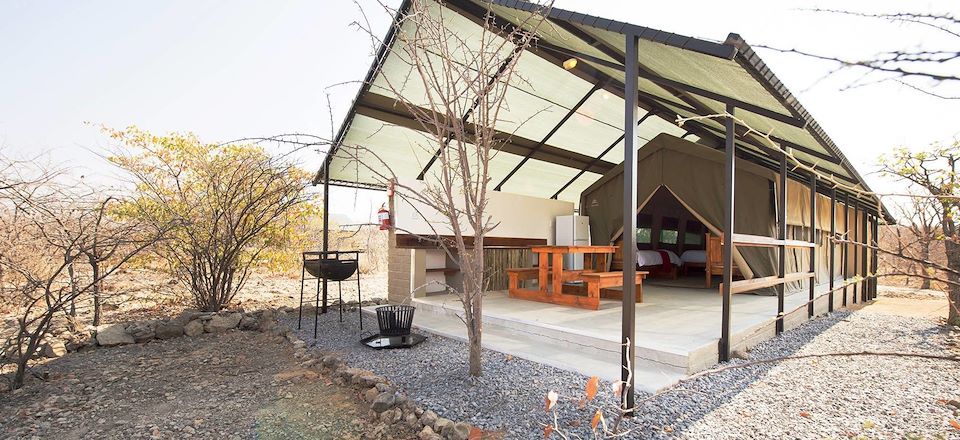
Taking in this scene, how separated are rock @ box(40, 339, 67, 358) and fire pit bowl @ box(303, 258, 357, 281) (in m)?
2.21

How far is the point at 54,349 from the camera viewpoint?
411 centimetres

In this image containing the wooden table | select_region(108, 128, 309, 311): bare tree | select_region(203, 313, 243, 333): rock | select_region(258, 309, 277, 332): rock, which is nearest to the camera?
select_region(203, 313, 243, 333): rock

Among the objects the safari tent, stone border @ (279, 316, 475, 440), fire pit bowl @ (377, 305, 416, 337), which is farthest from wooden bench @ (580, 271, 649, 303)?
stone border @ (279, 316, 475, 440)

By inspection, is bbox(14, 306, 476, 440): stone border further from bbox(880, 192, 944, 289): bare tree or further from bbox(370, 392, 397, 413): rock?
bbox(880, 192, 944, 289): bare tree

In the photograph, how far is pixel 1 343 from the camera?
164 inches

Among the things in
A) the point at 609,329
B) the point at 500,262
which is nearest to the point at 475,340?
the point at 609,329

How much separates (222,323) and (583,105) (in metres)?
5.23

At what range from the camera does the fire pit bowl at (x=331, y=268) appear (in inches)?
190

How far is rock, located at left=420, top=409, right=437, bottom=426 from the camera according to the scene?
2.48 meters

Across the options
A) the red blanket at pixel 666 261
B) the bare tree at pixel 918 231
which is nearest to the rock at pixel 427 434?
the bare tree at pixel 918 231

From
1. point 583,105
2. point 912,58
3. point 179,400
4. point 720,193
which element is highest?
point 583,105

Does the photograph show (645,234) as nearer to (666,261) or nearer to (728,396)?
(666,261)

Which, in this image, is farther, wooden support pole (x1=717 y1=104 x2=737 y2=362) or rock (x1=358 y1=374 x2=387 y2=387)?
wooden support pole (x1=717 y1=104 x2=737 y2=362)

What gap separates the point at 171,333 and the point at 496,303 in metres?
3.63
